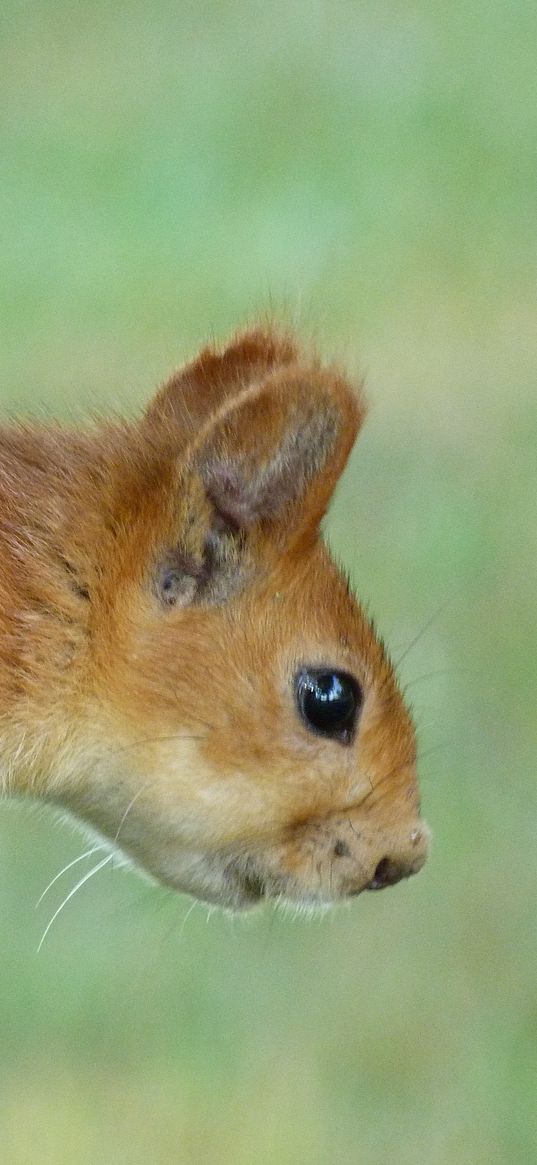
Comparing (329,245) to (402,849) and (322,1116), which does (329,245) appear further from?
(402,849)

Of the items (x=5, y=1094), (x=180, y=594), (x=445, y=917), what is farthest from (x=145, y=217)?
(x=180, y=594)

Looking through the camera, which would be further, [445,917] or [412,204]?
[412,204]

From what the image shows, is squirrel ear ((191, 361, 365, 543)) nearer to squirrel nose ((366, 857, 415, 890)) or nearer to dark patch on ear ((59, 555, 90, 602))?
dark patch on ear ((59, 555, 90, 602))

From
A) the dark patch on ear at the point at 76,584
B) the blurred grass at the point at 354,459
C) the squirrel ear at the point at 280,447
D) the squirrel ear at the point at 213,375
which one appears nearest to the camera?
the squirrel ear at the point at 280,447

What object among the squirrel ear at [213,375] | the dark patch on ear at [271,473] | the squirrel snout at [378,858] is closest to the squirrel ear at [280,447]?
the dark patch on ear at [271,473]

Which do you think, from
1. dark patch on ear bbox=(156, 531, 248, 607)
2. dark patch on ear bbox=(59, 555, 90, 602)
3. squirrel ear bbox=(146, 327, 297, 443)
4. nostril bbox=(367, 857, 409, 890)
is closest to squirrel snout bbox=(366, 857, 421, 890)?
nostril bbox=(367, 857, 409, 890)

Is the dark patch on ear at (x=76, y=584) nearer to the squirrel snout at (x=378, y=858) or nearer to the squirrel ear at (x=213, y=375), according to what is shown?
the squirrel ear at (x=213, y=375)

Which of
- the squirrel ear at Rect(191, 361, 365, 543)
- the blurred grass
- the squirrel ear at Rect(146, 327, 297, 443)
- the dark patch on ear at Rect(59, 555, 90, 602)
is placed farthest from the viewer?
the blurred grass
